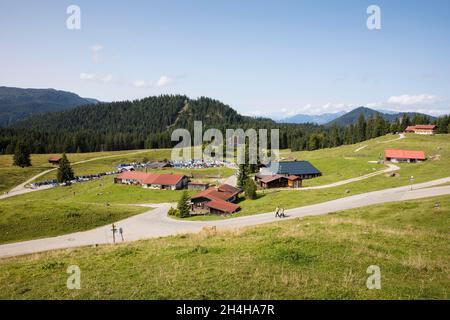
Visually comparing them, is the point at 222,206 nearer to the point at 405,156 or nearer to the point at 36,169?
the point at 405,156

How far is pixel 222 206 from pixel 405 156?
7327cm

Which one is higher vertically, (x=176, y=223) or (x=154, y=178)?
(x=154, y=178)

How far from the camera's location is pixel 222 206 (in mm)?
73562

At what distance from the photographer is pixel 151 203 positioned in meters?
89.7

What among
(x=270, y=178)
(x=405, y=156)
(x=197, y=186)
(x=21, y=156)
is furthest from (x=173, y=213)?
(x=21, y=156)

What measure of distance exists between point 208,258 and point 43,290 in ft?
27.6

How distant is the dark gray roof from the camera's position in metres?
105

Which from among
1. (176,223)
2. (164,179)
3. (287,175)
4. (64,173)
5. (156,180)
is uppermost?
(287,175)

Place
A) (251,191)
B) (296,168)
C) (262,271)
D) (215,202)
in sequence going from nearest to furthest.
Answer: (262,271) < (215,202) < (251,191) < (296,168)

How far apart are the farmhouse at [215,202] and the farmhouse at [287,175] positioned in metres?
16.8

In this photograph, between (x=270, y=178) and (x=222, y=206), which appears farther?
(x=270, y=178)

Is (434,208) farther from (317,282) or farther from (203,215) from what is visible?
(203,215)

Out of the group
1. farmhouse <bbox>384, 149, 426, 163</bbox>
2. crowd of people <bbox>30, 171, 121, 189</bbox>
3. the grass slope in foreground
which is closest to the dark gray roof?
farmhouse <bbox>384, 149, 426, 163</bbox>
